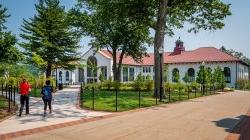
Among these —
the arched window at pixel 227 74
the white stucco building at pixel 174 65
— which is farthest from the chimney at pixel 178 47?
the arched window at pixel 227 74

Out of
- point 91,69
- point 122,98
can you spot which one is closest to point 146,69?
point 91,69

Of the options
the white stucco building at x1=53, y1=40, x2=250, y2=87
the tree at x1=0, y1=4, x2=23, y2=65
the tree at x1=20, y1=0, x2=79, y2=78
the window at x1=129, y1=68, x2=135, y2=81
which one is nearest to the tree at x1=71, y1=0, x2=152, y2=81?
the tree at x1=20, y1=0, x2=79, y2=78

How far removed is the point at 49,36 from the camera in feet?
144

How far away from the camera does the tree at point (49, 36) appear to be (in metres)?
43.4

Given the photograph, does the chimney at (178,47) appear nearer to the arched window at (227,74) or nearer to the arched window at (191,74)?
the arched window at (191,74)

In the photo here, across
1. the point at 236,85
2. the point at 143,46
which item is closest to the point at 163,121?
the point at 143,46

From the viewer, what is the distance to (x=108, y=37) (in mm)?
45812

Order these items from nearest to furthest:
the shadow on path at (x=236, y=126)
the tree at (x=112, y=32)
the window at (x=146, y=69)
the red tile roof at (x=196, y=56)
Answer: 1. the shadow on path at (x=236, y=126)
2. the tree at (x=112, y=32)
3. the red tile roof at (x=196, y=56)
4. the window at (x=146, y=69)

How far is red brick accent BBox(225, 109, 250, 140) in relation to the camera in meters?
10.8

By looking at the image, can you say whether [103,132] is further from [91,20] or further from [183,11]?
[91,20]

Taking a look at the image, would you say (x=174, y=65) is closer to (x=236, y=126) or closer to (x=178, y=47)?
(x=178, y=47)

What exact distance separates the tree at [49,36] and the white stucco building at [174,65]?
17.8 meters

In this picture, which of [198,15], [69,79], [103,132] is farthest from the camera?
[69,79]

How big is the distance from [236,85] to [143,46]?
855 inches
